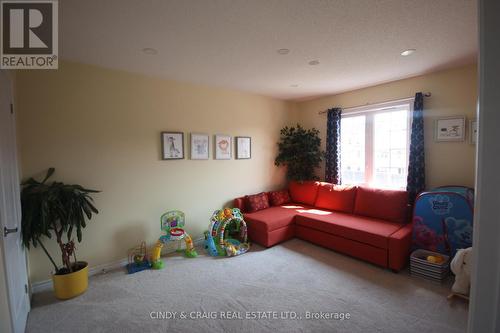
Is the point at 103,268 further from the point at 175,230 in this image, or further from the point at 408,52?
the point at 408,52

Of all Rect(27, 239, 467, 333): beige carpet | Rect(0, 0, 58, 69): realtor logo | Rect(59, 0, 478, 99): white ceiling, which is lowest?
Rect(27, 239, 467, 333): beige carpet

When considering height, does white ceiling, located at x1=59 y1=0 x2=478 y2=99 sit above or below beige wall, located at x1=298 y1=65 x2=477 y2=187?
above

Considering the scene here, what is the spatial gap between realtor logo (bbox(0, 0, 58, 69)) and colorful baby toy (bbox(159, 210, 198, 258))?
218 cm

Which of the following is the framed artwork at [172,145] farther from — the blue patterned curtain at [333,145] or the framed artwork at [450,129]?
the framed artwork at [450,129]

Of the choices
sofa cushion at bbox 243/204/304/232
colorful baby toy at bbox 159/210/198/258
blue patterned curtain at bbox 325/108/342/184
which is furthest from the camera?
blue patterned curtain at bbox 325/108/342/184

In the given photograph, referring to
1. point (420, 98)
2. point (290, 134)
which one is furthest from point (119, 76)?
point (420, 98)

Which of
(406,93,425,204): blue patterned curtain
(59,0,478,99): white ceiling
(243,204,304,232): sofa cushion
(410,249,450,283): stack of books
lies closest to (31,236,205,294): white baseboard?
(243,204,304,232): sofa cushion

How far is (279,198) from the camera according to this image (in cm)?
445

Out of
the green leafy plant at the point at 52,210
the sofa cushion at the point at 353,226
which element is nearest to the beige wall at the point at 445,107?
the sofa cushion at the point at 353,226

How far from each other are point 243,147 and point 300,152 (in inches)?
47.1

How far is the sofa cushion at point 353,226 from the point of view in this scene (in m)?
2.87

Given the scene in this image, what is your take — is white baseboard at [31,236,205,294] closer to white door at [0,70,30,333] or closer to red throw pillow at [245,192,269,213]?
white door at [0,70,30,333]

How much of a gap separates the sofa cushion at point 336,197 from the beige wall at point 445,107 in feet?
3.55

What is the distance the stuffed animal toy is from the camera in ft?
7.25
